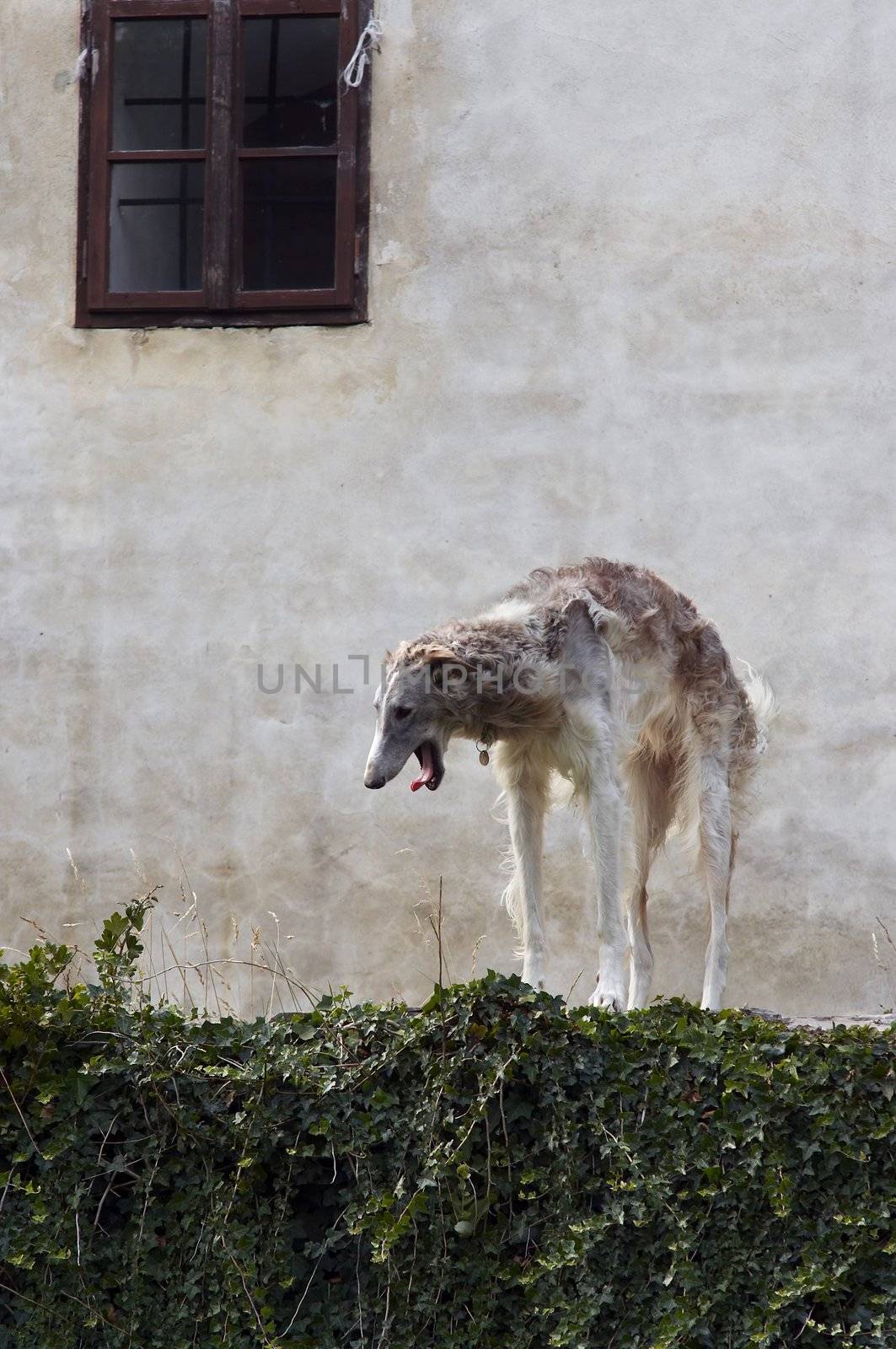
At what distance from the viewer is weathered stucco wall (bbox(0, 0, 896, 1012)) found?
9594 millimetres

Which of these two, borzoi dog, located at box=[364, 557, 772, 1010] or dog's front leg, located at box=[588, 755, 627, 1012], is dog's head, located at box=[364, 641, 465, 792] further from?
dog's front leg, located at box=[588, 755, 627, 1012]

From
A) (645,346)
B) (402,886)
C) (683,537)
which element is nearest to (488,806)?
(402,886)

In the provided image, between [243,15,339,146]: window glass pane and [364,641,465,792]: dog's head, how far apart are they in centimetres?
429

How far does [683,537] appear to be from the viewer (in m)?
9.70

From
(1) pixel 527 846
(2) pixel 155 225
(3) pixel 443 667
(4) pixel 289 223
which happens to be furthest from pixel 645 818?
(2) pixel 155 225

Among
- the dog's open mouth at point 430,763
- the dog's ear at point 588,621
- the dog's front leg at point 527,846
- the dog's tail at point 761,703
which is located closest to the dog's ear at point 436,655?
the dog's open mouth at point 430,763

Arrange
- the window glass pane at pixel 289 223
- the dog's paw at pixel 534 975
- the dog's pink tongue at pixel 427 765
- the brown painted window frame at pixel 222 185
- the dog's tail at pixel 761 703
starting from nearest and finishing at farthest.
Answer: the dog's pink tongue at pixel 427 765, the dog's paw at pixel 534 975, the dog's tail at pixel 761 703, the brown painted window frame at pixel 222 185, the window glass pane at pixel 289 223

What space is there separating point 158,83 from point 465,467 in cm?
287

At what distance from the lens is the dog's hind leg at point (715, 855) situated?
7.98 metres

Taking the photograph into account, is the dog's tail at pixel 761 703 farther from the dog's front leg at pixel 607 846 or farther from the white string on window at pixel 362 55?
the white string on window at pixel 362 55

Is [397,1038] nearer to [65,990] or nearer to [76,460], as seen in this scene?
[65,990]

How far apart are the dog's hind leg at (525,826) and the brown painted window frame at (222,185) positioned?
3.40 m

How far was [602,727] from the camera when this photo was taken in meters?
7.32

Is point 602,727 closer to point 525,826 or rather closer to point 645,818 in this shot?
point 525,826
